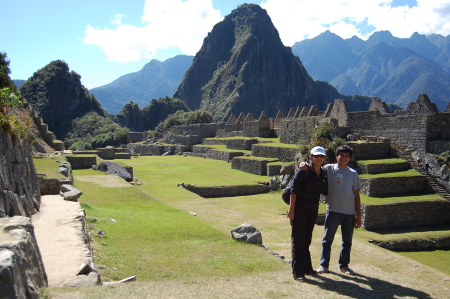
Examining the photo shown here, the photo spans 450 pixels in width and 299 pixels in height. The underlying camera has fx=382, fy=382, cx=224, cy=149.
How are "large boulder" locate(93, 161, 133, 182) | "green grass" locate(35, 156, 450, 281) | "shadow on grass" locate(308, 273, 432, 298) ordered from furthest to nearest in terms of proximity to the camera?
"large boulder" locate(93, 161, 133, 182) < "green grass" locate(35, 156, 450, 281) < "shadow on grass" locate(308, 273, 432, 298)

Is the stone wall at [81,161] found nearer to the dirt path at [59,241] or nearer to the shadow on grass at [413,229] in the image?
the dirt path at [59,241]

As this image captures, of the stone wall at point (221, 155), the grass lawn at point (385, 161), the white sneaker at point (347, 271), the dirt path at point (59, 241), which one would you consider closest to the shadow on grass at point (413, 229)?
the grass lawn at point (385, 161)

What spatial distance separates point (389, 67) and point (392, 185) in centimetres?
12050

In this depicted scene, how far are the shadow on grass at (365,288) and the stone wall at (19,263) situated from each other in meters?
3.33

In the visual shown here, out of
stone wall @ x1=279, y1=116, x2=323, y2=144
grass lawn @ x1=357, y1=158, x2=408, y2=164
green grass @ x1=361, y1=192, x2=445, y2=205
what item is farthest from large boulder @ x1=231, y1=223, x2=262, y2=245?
stone wall @ x1=279, y1=116, x2=323, y2=144

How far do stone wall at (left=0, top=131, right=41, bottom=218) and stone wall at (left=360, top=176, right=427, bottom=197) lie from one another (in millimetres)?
11803

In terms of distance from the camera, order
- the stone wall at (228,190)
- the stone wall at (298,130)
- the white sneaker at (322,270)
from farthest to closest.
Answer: the stone wall at (298,130)
the stone wall at (228,190)
the white sneaker at (322,270)

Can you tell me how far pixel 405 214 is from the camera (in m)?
14.0

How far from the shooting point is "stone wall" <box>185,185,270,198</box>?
744 inches

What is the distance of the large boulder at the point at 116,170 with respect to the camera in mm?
19469

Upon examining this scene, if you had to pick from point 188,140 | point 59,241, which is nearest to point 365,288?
point 59,241

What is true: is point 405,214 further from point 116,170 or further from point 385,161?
point 116,170

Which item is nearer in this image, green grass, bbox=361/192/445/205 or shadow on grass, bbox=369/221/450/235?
shadow on grass, bbox=369/221/450/235

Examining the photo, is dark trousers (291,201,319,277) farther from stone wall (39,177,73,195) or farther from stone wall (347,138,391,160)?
stone wall (347,138,391,160)
